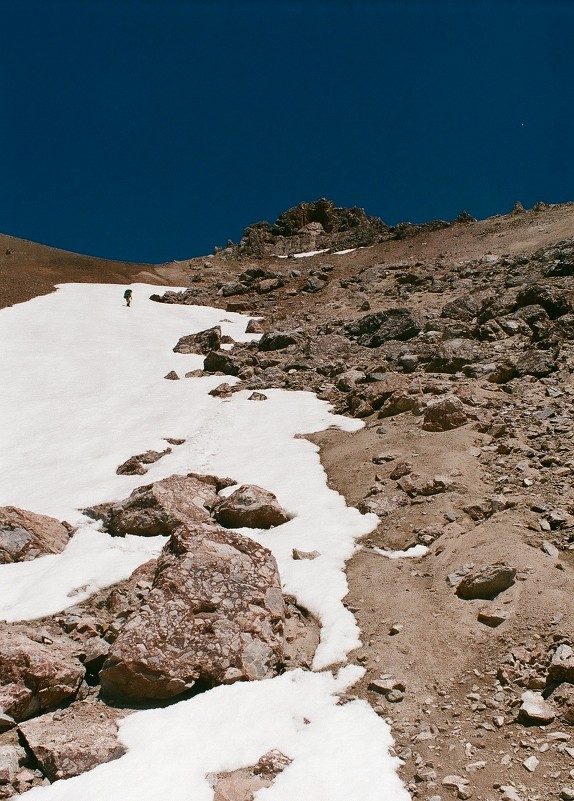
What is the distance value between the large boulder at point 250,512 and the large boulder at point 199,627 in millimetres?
3001

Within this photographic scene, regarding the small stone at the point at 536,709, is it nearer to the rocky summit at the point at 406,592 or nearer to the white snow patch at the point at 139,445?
the rocky summit at the point at 406,592

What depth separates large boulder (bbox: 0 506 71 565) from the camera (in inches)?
474

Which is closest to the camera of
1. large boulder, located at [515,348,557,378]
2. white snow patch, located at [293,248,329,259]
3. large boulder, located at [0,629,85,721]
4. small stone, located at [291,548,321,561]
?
large boulder, located at [0,629,85,721]

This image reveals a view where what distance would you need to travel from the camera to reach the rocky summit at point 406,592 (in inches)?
272

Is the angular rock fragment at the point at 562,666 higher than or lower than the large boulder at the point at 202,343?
lower

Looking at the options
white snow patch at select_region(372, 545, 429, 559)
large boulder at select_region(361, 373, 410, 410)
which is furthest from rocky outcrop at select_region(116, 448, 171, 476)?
white snow patch at select_region(372, 545, 429, 559)

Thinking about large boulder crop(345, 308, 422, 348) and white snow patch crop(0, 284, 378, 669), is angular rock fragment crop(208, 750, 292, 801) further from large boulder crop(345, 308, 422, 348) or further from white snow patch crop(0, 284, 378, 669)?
large boulder crop(345, 308, 422, 348)

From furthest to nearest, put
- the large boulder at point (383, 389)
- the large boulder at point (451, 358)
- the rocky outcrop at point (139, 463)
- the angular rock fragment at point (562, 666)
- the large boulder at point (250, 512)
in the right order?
the large boulder at point (451, 358) → the large boulder at point (383, 389) → the rocky outcrop at point (139, 463) → the large boulder at point (250, 512) → the angular rock fragment at point (562, 666)

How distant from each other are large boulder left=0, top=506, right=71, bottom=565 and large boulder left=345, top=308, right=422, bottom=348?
18422 mm

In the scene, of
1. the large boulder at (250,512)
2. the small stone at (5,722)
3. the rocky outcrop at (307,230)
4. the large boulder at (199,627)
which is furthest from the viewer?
the rocky outcrop at (307,230)

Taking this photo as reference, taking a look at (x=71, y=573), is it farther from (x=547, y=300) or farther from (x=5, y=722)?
(x=547, y=300)

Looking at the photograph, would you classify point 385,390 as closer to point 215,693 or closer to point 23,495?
point 23,495

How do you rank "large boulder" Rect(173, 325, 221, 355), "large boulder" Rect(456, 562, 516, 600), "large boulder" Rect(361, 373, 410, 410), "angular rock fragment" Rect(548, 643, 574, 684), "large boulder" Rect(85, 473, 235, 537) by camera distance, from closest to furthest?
"angular rock fragment" Rect(548, 643, 574, 684)
"large boulder" Rect(456, 562, 516, 600)
"large boulder" Rect(85, 473, 235, 537)
"large boulder" Rect(361, 373, 410, 410)
"large boulder" Rect(173, 325, 221, 355)

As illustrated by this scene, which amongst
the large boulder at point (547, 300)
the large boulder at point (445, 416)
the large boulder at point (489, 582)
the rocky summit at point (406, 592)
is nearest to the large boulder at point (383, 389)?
the rocky summit at point (406, 592)
